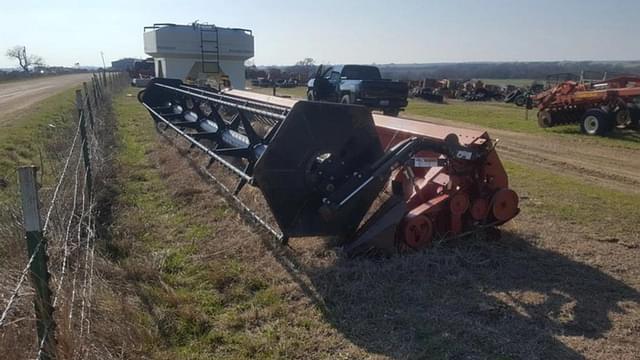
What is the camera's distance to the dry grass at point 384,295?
345 centimetres

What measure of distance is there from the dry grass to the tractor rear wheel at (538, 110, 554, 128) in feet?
37.0

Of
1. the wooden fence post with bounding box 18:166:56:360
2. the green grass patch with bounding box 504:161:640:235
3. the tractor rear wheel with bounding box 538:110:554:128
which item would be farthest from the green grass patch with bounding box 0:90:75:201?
the tractor rear wheel with bounding box 538:110:554:128

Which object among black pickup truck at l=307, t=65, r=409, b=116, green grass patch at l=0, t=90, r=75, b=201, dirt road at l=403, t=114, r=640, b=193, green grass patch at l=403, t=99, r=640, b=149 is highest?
black pickup truck at l=307, t=65, r=409, b=116

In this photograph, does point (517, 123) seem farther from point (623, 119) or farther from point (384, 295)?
point (384, 295)

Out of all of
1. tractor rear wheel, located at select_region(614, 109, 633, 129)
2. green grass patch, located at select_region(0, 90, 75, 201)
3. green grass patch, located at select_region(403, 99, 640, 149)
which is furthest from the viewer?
tractor rear wheel, located at select_region(614, 109, 633, 129)

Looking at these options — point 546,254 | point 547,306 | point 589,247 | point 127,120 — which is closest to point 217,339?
point 547,306

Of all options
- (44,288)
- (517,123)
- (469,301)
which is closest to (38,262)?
(44,288)

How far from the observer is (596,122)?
47.0 feet

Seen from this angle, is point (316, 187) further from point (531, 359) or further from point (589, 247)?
point (589, 247)

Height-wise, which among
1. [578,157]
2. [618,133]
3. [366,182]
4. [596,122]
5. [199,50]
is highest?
[199,50]

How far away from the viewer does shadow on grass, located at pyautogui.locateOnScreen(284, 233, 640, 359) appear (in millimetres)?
3449

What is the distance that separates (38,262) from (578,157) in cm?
1068

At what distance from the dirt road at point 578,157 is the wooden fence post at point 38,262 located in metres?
7.88

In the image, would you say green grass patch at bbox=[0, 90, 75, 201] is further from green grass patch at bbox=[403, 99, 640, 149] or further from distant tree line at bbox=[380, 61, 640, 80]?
distant tree line at bbox=[380, 61, 640, 80]
